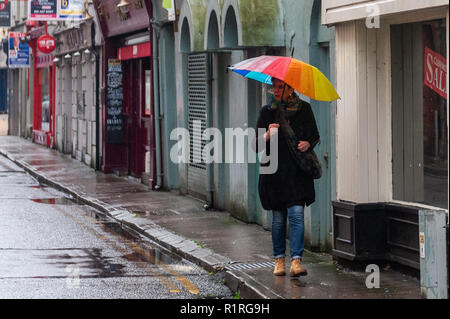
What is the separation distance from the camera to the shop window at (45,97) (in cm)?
3319

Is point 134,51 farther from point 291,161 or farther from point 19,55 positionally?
point 19,55

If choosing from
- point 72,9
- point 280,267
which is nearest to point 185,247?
point 280,267

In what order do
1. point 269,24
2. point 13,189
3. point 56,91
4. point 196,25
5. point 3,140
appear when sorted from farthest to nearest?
point 3,140 < point 56,91 < point 13,189 < point 196,25 < point 269,24

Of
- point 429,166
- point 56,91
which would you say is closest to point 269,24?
point 429,166

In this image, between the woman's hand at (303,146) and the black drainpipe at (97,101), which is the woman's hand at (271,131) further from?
the black drainpipe at (97,101)

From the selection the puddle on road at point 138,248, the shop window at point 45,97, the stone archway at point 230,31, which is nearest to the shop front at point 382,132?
the puddle on road at point 138,248

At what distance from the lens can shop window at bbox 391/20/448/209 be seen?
8711 mm

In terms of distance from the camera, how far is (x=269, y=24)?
39.6 feet

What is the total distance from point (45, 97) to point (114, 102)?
491 inches

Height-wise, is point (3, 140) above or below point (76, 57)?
below

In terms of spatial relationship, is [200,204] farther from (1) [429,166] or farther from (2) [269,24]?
(1) [429,166]

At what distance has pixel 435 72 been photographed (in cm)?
883
